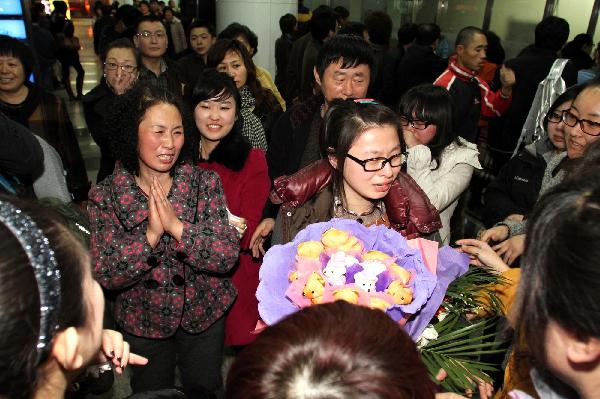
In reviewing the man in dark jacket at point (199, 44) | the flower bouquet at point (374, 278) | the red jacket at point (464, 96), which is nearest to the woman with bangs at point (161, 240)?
the flower bouquet at point (374, 278)

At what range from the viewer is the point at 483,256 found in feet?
5.89

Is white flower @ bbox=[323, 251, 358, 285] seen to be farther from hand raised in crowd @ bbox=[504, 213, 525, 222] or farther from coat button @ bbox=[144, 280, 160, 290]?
hand raised in crowd @ bbox=[504, 213, 525, 222]

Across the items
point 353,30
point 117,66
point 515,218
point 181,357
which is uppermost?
point 353,30

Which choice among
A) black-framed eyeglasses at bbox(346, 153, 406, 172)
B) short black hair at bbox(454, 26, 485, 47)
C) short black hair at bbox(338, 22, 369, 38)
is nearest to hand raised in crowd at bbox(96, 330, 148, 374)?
black-framed eyeglasses at bbox(346, 153, 406, 172)

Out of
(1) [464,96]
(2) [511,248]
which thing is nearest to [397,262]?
(2) [511,248]

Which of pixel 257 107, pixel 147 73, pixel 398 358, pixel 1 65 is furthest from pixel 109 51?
pixel 398 358

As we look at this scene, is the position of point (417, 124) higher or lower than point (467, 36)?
lower

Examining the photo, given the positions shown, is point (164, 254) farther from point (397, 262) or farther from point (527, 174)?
point (527, 174)

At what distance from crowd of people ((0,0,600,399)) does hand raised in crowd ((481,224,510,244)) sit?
0.02 meters

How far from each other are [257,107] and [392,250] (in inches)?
94.5

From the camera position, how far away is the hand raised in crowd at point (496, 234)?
224cm

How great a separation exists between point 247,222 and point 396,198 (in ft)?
2.86

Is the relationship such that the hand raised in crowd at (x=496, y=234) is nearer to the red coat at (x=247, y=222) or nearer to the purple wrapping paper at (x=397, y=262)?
the purple wrapping paper at (x=397, y=262)

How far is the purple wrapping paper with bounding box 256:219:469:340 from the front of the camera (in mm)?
1363
